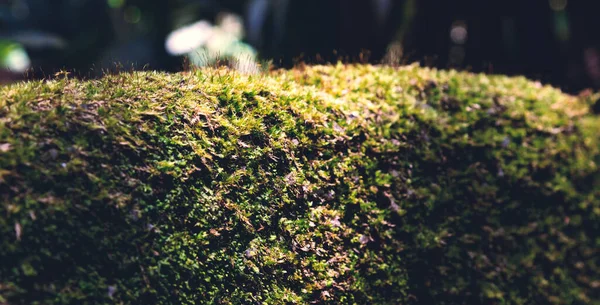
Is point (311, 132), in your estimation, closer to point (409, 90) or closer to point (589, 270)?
point (409, 90)

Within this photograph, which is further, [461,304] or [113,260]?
[461,304]

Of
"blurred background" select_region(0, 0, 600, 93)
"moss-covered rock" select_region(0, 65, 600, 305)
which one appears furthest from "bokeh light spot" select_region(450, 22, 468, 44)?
"moss-covered rock" select_region(0, 65, 600, 305)

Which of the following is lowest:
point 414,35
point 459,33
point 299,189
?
point 299,189

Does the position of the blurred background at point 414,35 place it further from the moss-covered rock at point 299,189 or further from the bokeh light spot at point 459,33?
the moss-covered rock at point 299,189

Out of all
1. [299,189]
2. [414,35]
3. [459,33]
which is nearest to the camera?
[299,189]

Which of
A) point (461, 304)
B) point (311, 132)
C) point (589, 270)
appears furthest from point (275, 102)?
point (589, 270)

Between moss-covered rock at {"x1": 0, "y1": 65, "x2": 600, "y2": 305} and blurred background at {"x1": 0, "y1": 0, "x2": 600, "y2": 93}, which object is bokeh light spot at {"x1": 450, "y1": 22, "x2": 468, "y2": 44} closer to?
blurred background at {"x1": 0, "y1": 0, "x2": 600, "y2": 93}

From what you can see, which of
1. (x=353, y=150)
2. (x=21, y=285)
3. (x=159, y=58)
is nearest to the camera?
(x=21, y=285)

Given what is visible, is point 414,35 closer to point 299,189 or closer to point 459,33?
point 459,33

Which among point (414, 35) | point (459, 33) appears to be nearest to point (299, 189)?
point (414, 35)
